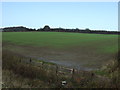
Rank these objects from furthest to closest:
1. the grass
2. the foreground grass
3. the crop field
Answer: the grass
the crop field
the foreground grass

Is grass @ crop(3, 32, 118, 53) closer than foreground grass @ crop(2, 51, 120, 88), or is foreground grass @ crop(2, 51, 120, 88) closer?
foreground grass @ crop(2, 51, 120, 88)

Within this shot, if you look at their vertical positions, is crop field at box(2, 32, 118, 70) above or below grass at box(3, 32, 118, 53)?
below

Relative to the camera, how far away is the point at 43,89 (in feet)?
32.9

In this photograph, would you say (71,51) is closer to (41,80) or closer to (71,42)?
(71,42)

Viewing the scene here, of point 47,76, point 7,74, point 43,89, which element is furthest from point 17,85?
point 47,76

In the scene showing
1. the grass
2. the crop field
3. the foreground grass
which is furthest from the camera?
the grass

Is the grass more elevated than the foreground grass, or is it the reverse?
the grass

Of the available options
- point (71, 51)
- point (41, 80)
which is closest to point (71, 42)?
point (71, 51)

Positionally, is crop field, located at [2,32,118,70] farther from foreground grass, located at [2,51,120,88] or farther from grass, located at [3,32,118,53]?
foreground grass, located at [2,51,120,88]

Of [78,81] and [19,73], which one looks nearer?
[78,81]

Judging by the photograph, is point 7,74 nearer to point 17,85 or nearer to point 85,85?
point 17,85

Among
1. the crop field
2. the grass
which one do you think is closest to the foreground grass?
the crop field

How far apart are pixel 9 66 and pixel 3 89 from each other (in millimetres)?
5717

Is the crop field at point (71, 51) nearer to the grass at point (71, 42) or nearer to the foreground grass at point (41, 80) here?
the grass at point (71, 42)
